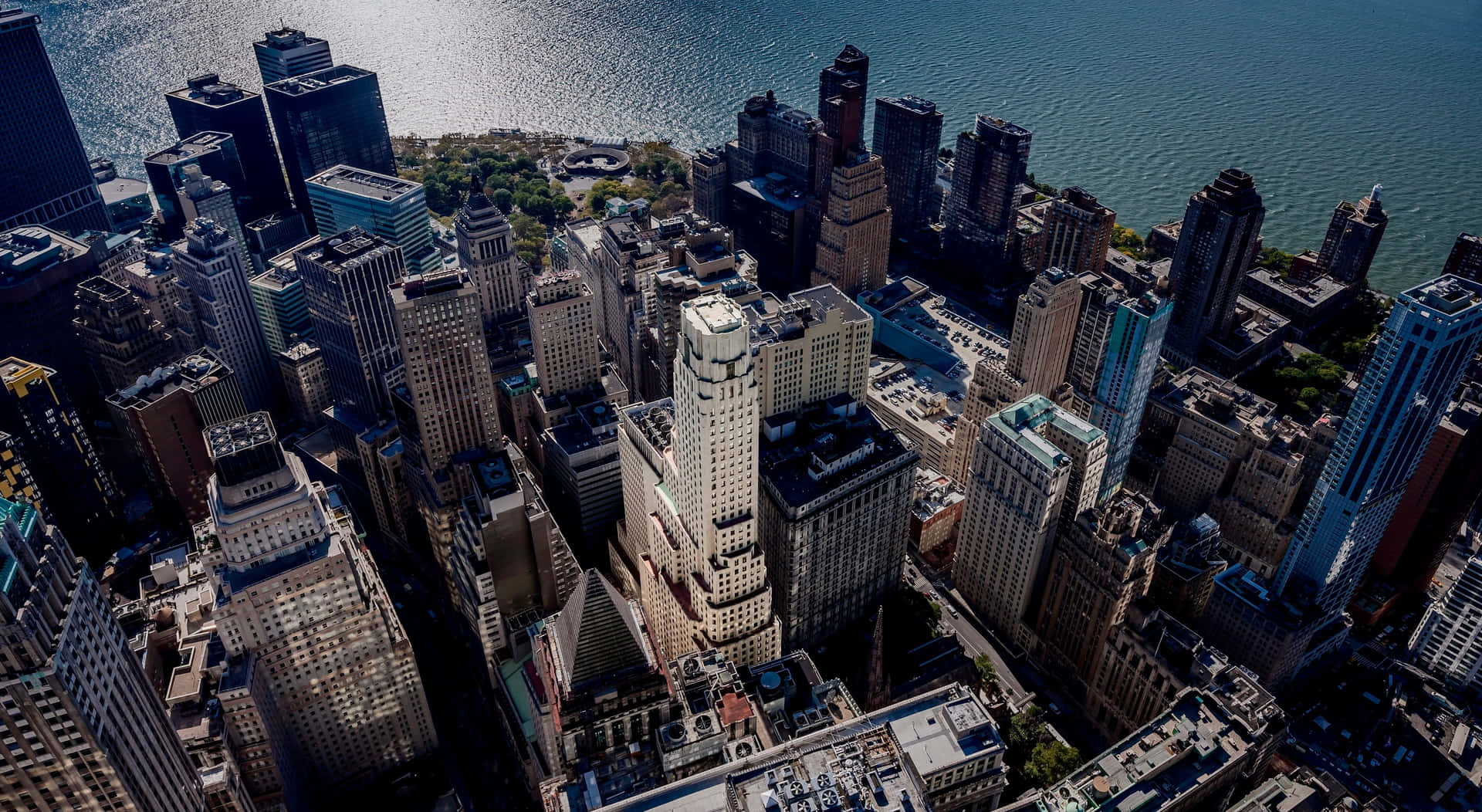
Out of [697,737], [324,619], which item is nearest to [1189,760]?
[697,737]

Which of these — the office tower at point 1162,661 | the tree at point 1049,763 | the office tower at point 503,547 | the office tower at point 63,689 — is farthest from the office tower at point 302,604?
the office tower at point 1162,661

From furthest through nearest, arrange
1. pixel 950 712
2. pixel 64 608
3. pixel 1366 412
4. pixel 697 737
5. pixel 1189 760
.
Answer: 1. pixel 1366 412
2. pixel 1189 760
3. pixel 950 712
4. pixel 697 737
5. pixel 64 608

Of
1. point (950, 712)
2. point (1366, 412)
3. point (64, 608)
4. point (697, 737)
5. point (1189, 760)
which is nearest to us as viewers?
point (64, 608)

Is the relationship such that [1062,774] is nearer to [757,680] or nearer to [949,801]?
A: [949,801]

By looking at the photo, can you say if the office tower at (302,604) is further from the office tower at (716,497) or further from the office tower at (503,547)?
the office tower at (716,497)

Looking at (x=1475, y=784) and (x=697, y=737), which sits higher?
(x=697, y=737)

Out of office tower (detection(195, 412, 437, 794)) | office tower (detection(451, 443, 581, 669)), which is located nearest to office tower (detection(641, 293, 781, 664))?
office tower (detection(451, 443, 581, 669))
